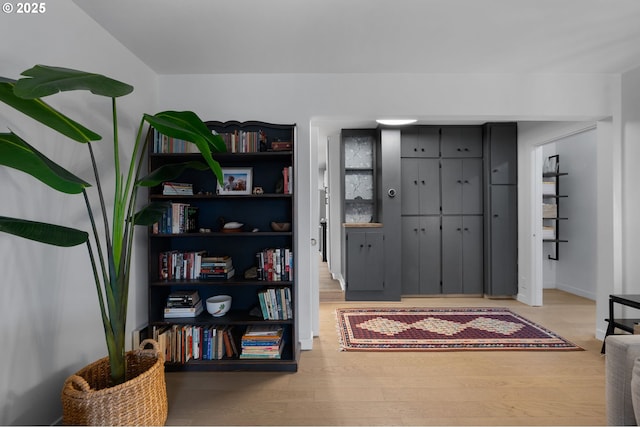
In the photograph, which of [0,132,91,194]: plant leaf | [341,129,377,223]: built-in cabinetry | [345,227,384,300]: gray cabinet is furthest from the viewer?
[341,129,377,223]: built-in cabinetry

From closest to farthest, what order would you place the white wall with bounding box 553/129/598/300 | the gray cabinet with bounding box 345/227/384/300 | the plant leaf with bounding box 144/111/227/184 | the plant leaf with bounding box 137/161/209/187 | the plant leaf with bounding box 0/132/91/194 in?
1. the plant leaf with bounding box 0/132/91/194
2. the plant leaf with bounding box 144/111/227/184
3. the plant leaf with bounding box 137/161/209/187
4. the gray cabinet with bounding box 345/227/384/300
5. the white wall with bounding box 553/129/598/300

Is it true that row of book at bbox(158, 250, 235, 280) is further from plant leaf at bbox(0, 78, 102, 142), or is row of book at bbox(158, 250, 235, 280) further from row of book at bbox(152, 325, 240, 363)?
plant leaf at bbox(0, 78, 102, 142)

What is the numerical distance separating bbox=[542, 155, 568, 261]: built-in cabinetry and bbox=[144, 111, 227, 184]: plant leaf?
509 centimetres

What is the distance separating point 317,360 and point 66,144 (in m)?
2.35

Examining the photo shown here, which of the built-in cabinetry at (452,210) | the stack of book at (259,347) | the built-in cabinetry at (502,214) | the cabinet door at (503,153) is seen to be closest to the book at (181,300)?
the stack of book at (259,347)

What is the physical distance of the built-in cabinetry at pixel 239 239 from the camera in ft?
8.54

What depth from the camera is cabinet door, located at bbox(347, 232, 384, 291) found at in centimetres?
451

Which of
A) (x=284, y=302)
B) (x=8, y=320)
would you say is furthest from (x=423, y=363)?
(x=8, y=320)

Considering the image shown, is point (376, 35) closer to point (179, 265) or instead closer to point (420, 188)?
point (179, 265)

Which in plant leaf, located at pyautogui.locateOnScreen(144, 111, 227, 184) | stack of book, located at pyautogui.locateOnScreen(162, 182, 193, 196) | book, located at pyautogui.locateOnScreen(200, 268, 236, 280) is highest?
plant leaf, located at pyautogui.locateOnScreen(144, 111, 227, 184)

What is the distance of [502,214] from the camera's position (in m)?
4.60

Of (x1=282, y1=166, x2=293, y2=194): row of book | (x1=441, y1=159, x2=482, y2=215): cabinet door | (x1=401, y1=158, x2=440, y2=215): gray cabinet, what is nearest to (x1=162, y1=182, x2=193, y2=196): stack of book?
(x1=282, y1=166, x2=293, y2=194): row of book

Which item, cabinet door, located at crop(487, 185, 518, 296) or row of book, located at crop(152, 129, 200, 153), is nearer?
row of book, located at crop(152, 129, 200, 153)

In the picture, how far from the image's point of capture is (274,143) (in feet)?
8.87
